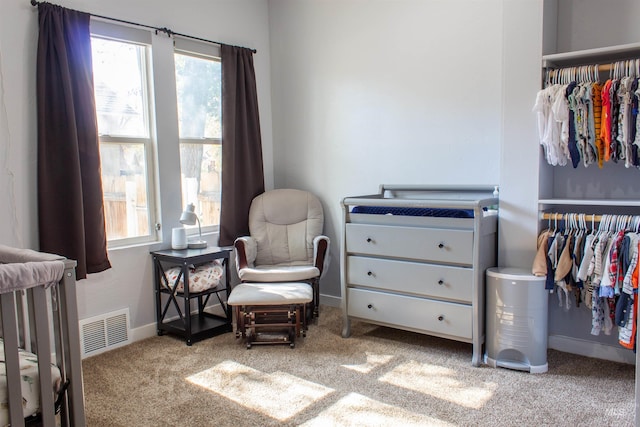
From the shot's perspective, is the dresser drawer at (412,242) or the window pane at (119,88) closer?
the dresser drawer at (412,242)

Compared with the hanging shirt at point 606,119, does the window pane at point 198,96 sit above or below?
above

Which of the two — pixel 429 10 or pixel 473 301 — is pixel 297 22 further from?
pixel 473 301

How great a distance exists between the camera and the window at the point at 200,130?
3.81 meters

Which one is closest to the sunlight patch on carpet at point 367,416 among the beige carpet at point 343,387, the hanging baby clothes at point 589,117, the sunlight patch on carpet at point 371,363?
the beige carpet at point 343,387

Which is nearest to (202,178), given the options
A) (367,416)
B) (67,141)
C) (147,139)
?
(147,139)

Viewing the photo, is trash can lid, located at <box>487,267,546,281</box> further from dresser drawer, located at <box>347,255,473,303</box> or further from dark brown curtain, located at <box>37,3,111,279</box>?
dark brown curtain, located at <box>37,3,111,279</box>

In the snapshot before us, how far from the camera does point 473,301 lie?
9.57ft

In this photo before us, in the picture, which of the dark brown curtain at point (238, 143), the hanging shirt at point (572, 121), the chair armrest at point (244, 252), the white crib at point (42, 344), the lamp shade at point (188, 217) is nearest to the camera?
the white crib at point (42, 344)

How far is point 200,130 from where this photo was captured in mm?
3939

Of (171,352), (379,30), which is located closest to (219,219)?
(171,352)

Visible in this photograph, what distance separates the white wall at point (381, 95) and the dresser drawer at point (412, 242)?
63 cm

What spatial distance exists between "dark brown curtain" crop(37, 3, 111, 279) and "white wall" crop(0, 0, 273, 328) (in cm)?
7

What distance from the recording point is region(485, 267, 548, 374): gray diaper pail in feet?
9.11

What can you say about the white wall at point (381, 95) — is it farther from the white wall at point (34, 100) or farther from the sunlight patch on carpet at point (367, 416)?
the sunlight patch on carpet at point (367, 416)
